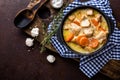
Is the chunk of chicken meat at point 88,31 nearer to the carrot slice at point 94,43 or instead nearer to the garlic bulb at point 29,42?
the carrot slice at point 94,43

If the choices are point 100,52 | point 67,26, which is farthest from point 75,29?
point 100,52


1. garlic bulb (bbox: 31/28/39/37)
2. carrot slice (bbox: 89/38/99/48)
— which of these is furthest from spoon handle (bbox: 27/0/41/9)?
carrot slice (bbox: 89/38/99/48)

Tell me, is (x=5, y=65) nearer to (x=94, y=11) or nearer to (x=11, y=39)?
(x=11, y=39)

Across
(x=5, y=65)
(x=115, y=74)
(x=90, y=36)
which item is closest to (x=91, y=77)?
→ (x=115, y=74)

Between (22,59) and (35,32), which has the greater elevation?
(35,32)

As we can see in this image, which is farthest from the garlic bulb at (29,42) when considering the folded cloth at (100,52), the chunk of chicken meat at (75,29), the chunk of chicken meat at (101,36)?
the chunk of chicken meat at (101,36)

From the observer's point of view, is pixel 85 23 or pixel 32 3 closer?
pixel 85 23

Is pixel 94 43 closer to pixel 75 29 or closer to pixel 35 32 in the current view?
pixel 75 29
